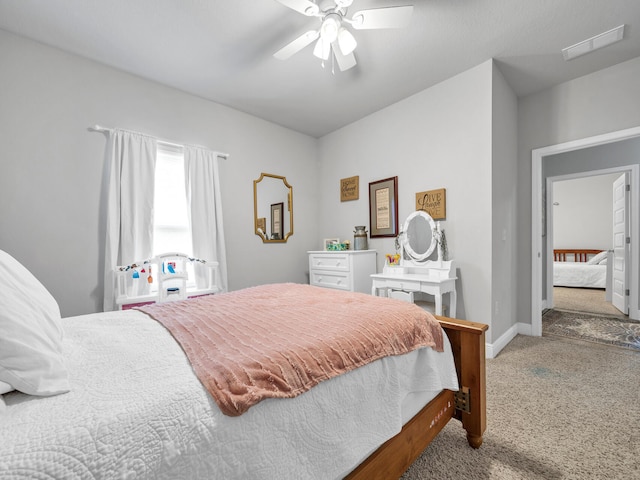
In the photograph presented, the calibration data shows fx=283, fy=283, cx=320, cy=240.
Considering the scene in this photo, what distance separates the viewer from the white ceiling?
1.96 meters

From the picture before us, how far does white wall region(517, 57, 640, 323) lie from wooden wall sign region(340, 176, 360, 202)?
1880 mm

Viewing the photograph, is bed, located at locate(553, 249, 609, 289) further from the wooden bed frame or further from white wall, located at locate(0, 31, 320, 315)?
white wall, located at locate(0, 31, 320, 315)

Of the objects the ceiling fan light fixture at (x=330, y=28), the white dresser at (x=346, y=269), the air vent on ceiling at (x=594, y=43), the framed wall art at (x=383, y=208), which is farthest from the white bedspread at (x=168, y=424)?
the air vent on ceiling at (x=594, y=43)

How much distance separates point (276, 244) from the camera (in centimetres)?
378

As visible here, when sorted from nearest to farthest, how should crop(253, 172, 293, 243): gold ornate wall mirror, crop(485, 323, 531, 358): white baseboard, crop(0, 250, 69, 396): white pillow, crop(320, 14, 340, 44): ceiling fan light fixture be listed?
crop(0, 250, 69, 396): white pillow → crop(320, 14, 340, 44): ceiling fan light fixture → crop(485, 323, 531, 358): white baseboard → crop(253, 172, 293, 243): gold ornate wall mirror

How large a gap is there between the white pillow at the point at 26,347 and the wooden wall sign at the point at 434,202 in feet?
9.79

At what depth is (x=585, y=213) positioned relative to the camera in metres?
6.98

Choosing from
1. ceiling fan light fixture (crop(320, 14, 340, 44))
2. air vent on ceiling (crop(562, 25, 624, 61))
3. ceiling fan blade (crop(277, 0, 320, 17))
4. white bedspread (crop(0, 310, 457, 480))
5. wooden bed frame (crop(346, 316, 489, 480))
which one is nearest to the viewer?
white bedspread (crop(0, 310, 457, 480))

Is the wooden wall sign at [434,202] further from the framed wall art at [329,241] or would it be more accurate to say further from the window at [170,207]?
the window at [170,207]

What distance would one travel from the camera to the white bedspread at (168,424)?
520mm

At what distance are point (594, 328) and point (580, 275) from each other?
339 centimetres

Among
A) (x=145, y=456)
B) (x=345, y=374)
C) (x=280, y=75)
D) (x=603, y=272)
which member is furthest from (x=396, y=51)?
(x=603, y=272)

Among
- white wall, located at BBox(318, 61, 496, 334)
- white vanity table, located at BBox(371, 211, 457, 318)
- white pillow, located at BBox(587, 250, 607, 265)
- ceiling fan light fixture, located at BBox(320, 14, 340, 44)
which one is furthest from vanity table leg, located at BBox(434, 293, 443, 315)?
white pillow, located at BBox(587, 250, 607, 265)

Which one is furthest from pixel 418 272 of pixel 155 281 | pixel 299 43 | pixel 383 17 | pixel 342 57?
pixel 155 281
